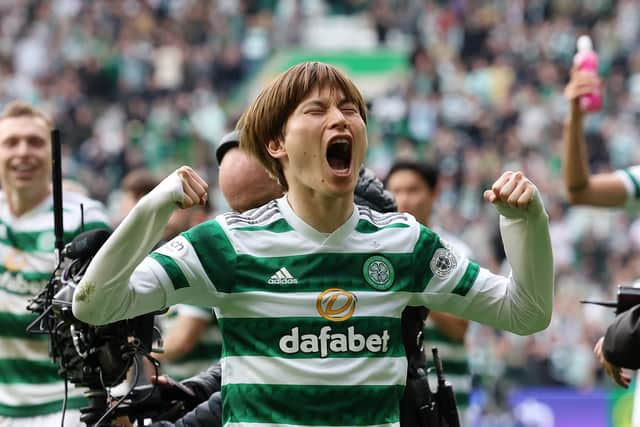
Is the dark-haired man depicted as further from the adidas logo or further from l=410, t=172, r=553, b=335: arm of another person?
the adidas logo

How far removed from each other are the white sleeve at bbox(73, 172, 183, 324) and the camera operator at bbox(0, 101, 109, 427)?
7.00 feet

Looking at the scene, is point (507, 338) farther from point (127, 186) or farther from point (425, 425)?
point (425, 425)

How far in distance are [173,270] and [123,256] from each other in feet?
0.70

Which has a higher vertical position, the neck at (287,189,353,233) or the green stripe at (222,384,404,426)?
the neck at (287,189,353,233)

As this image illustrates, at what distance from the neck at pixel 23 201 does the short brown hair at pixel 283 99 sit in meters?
2.59

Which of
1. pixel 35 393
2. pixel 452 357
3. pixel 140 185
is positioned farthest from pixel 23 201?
pixel 452 357

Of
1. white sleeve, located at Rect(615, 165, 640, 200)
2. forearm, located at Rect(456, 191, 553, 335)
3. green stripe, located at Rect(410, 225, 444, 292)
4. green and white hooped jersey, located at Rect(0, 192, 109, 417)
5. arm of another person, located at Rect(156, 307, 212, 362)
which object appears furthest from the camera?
arm of another person, located at Rect(156, 307, 212, 362)

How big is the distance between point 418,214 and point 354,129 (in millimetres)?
3581

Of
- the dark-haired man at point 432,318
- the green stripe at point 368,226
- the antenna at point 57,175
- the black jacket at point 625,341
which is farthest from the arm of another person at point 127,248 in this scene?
the dark-haired man at point 432,318

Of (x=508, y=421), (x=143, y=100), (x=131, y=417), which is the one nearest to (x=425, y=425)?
(x=131, y=417)

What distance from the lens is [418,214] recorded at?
7262 millimetres

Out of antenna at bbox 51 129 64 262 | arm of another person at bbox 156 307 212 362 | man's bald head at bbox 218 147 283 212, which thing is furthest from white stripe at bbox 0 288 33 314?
antenna at bbox 51 129 64 262

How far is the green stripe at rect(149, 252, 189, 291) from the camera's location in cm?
360

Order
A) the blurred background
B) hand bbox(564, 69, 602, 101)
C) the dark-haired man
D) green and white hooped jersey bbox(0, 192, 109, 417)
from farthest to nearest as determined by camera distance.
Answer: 1. the blurred background
2. the dark-haired man
3. green and white hooped jersey bbox(0, 192, 109, 417)
4. hand bbox(564, 69, 602, 101)
